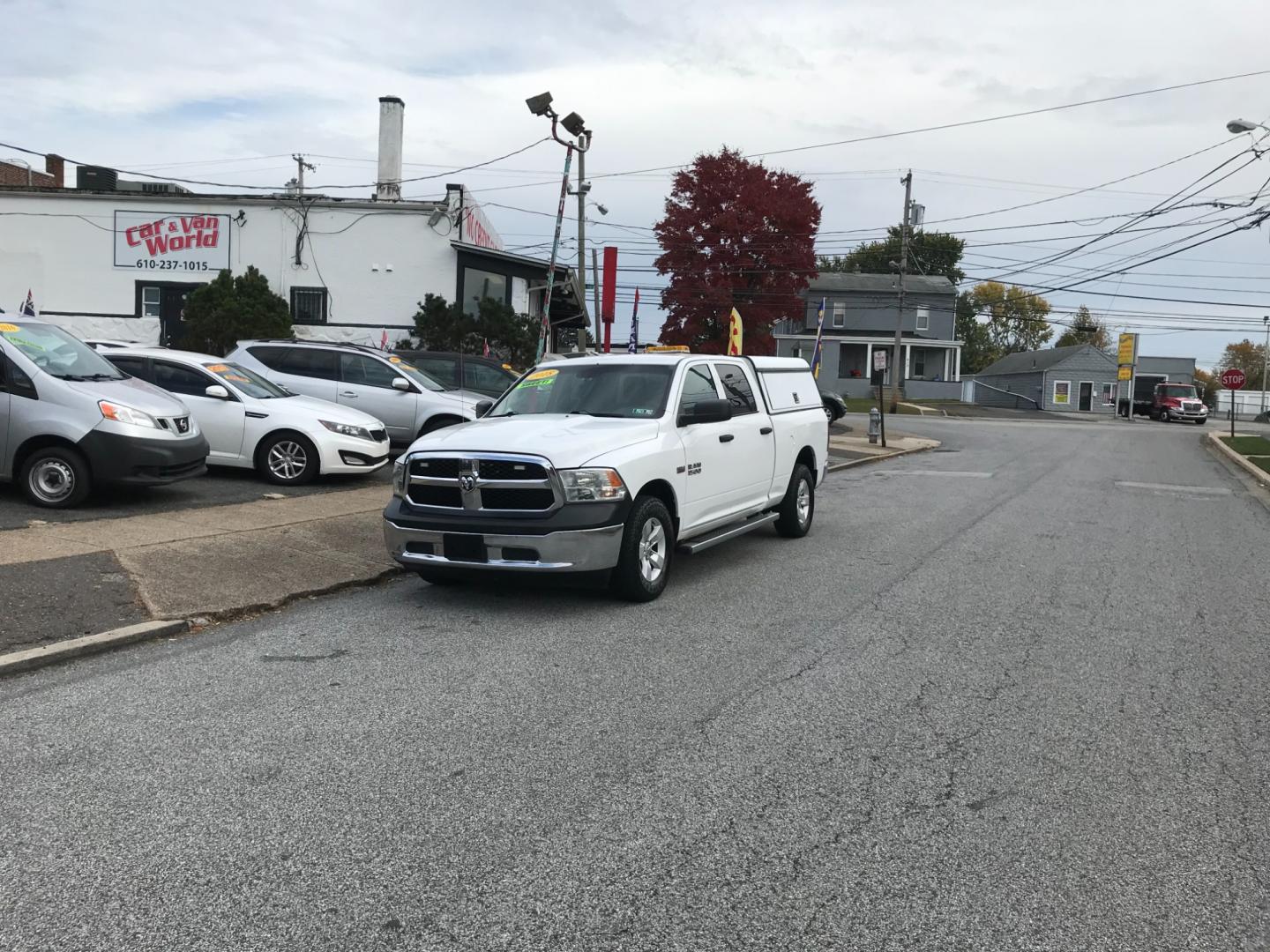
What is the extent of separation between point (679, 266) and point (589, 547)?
37.7 metres

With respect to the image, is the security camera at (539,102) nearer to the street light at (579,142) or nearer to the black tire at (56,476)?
the street light at (579,142)

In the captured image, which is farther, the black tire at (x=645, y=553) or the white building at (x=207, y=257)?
the white building at (x=207, y=257)

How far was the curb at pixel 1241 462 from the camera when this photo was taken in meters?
19.1

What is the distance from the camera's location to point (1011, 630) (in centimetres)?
703

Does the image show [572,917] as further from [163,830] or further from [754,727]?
[754,727]

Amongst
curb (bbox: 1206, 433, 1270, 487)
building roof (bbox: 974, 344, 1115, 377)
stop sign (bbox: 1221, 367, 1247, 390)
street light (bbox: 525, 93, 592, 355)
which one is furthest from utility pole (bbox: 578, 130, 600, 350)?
building roof (bbox: 974, 344, 1115, 377)

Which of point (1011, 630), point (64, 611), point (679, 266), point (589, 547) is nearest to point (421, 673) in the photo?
point (589, 547)

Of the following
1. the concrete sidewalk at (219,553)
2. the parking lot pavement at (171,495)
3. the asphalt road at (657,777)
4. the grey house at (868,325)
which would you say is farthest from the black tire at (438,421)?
the grey house at (868,325)

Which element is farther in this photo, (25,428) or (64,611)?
(25,428)

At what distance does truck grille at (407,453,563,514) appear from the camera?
714 cm

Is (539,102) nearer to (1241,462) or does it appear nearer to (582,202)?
(582,202)

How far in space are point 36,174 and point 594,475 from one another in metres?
48.4

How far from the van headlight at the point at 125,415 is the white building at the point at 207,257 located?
61.9ft

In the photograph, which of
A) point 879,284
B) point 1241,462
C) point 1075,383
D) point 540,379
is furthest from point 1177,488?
point 1075,383
